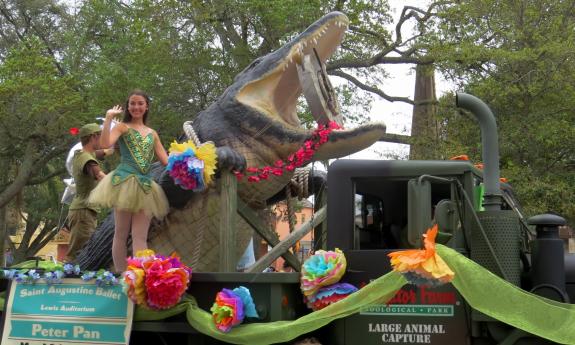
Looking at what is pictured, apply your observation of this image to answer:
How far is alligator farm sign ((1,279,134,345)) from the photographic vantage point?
389 centimetres

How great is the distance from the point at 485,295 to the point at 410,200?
57cm

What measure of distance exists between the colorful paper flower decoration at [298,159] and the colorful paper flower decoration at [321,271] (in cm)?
119

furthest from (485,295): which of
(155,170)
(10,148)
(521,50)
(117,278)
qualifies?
(10,148)

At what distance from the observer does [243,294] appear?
3.53 metres

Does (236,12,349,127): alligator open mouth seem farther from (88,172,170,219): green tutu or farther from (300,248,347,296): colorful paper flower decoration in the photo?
(300,248,347,296): colorful paper flower decoration

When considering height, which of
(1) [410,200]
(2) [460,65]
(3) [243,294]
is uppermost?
(2) [460,65]

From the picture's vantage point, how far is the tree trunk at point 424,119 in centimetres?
1322

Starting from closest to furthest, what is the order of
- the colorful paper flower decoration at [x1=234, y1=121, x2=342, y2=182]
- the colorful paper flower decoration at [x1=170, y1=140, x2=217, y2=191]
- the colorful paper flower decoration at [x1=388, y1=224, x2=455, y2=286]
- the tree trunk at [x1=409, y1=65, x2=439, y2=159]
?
the colorful paper flower decoration at [x1=388, y1=224, x2=455, y2=286]
the colorful paper flower decoration at [x1=170, y1=140, x2=217, y2=191]
the colorful paper flower decoration at [x1=234, y1=121, x2=342, y2=182]
the tree trunk at [x1=409, y1=65, x2=439, y2=159]

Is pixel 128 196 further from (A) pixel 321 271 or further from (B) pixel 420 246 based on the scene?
(B) pixel 420 246

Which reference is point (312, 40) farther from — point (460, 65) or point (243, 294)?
point (460, 65)

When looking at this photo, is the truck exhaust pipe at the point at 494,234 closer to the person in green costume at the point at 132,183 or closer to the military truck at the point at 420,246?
the military truck at the point at 420,246

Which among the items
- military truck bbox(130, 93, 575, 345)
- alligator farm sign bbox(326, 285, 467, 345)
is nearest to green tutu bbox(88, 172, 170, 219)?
military truck bbox(130, 93, 575, 345)

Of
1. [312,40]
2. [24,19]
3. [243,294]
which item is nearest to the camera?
[243,294]

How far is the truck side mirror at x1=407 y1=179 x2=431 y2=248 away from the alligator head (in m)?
1.46
